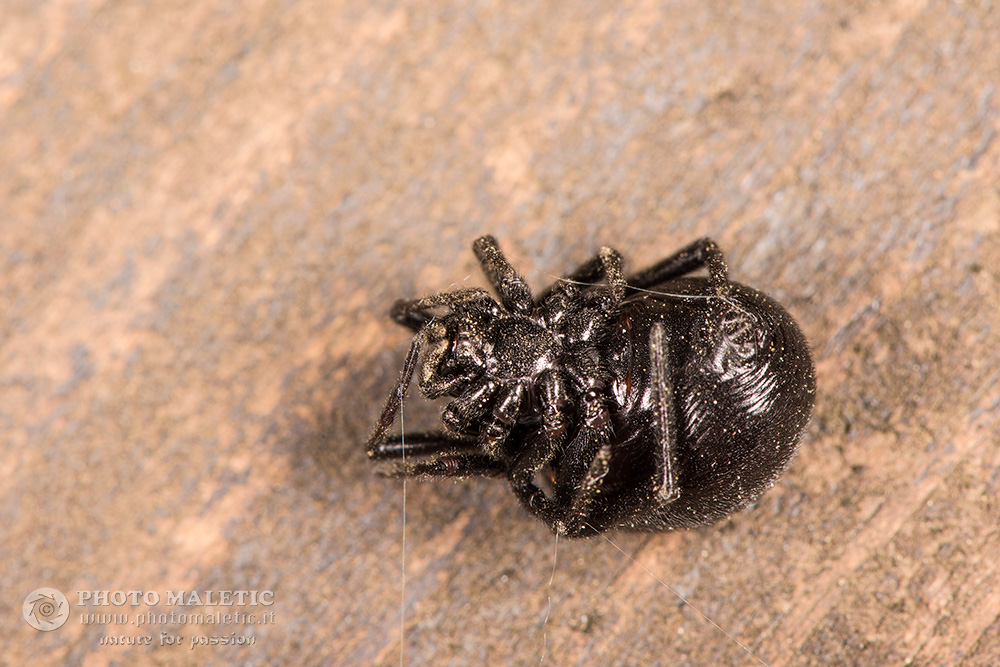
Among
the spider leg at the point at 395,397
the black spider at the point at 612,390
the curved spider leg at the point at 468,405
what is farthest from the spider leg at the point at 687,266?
the spider leg at the point at 395,397

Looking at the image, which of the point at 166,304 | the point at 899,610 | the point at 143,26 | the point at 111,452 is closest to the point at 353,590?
the point at 111,452

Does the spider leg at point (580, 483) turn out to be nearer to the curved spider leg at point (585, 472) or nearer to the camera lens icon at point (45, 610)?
the curved spider leg at point (585, 472)

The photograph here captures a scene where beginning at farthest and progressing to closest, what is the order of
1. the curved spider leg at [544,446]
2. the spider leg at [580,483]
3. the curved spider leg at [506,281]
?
the curved spider leg at [506,281], the curved spider leg at [544,446], the spider leg at [580,483]

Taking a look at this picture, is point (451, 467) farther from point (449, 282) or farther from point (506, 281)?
point (449, 282)

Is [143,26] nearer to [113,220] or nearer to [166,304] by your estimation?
[113,220]

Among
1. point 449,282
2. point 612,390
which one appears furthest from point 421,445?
point 612,390

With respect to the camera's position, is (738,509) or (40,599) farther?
(40,599)
